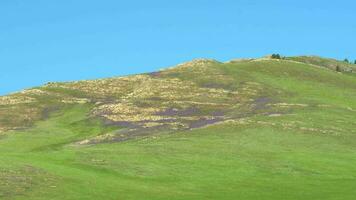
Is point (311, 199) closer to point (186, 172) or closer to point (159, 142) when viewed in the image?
point (186, 172)

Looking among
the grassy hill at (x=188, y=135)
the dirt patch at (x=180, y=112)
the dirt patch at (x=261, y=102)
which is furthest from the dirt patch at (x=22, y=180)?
the dirt patch at (x=261, y=102)

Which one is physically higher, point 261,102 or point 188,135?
point 261,102

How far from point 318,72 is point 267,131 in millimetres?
71366

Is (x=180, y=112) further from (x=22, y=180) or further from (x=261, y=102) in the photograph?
(x=22, y=180)

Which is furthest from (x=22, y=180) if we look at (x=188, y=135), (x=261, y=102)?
(x=261, y=102)

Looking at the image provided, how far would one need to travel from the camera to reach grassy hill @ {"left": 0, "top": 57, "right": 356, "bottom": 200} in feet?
148

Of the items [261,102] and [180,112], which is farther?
[261,102]

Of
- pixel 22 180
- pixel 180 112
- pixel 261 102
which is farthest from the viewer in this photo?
pixel 261 102

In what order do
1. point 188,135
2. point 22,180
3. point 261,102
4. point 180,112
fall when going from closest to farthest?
point 22,180 → point 188,135 → point 180,112 → point 261,102

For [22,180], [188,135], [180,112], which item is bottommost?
[22,180]

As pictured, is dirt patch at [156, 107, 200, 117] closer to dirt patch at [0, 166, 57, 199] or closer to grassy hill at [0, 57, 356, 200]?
grassy hill at [0, 57, 356, 200]

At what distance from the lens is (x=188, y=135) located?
246ft

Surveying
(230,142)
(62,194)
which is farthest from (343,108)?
(62,194)

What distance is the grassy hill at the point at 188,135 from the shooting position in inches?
1774
